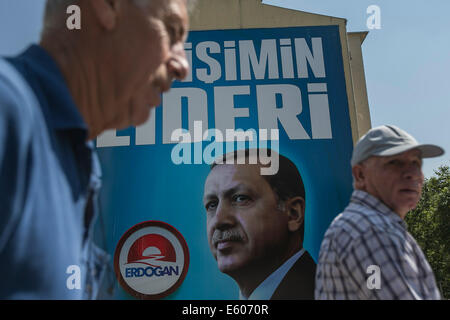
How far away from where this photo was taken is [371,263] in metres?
1.27

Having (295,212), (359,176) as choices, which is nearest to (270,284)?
(295,212)

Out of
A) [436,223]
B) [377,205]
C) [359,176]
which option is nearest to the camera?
[377,205]

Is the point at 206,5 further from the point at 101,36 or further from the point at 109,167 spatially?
the point at 101,36

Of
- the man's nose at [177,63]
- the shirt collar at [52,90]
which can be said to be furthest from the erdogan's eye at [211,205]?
the shirt collar at [52,90]

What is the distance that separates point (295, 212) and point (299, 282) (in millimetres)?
744

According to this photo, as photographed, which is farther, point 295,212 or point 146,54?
point 295,212

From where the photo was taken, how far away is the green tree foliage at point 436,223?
11375 millimetres

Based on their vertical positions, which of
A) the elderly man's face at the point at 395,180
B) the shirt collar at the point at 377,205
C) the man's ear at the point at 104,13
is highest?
the man's ear at the point at 104,13

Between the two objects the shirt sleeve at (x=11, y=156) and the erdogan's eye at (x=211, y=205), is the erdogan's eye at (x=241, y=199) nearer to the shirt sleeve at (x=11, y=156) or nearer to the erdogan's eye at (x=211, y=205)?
the erdogan's eye at (x=211, y=205)

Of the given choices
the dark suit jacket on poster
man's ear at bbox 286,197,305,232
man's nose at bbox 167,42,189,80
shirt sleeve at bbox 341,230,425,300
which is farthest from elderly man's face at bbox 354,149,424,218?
man's ear at bbox 286,197,305,232

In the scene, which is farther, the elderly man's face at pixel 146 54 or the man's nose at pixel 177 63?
the man's nose at pixel 177 63

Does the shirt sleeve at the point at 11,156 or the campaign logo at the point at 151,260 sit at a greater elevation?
the shirt sleeve at the point at 11,156

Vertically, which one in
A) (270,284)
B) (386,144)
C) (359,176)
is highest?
(386,144)

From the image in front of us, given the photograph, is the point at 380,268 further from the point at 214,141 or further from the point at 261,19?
the point at 261,19
